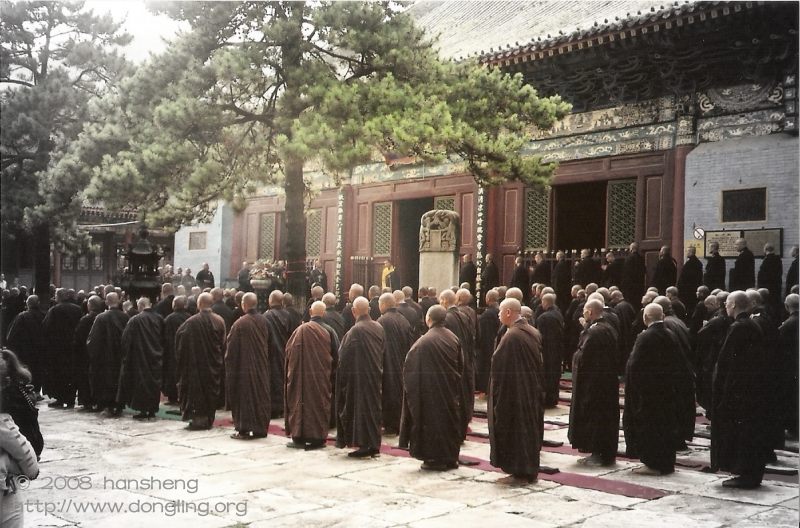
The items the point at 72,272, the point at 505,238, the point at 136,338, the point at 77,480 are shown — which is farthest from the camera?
the point at 72,272

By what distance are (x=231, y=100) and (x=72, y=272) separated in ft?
65.5

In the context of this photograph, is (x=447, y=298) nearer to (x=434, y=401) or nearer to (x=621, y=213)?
(x=434, y=401)

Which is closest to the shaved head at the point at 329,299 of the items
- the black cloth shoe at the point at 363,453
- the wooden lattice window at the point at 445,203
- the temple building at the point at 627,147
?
the black cloth shoe at the point at 363,453

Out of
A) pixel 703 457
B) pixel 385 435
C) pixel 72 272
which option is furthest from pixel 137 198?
pixel 72 272

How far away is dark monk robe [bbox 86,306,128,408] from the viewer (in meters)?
11.5

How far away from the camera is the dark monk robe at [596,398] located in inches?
320

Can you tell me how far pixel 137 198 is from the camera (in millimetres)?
12555

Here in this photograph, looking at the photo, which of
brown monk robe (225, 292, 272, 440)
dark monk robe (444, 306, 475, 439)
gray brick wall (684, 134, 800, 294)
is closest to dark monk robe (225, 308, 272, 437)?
brown monk robe (225, 292, 272, 440)

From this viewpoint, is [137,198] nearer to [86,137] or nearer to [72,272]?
[86,137]

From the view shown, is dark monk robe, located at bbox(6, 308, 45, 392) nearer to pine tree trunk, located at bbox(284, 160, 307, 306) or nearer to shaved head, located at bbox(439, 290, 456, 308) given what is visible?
pine tree trunk, located at bbox(284, 160, 307, 306)

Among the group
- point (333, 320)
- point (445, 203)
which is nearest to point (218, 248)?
point (445, 203)

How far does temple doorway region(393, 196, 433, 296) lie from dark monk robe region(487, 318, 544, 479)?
41.8 feet

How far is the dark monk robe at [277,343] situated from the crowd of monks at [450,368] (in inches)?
0.9

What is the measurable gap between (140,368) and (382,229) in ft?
34.3
